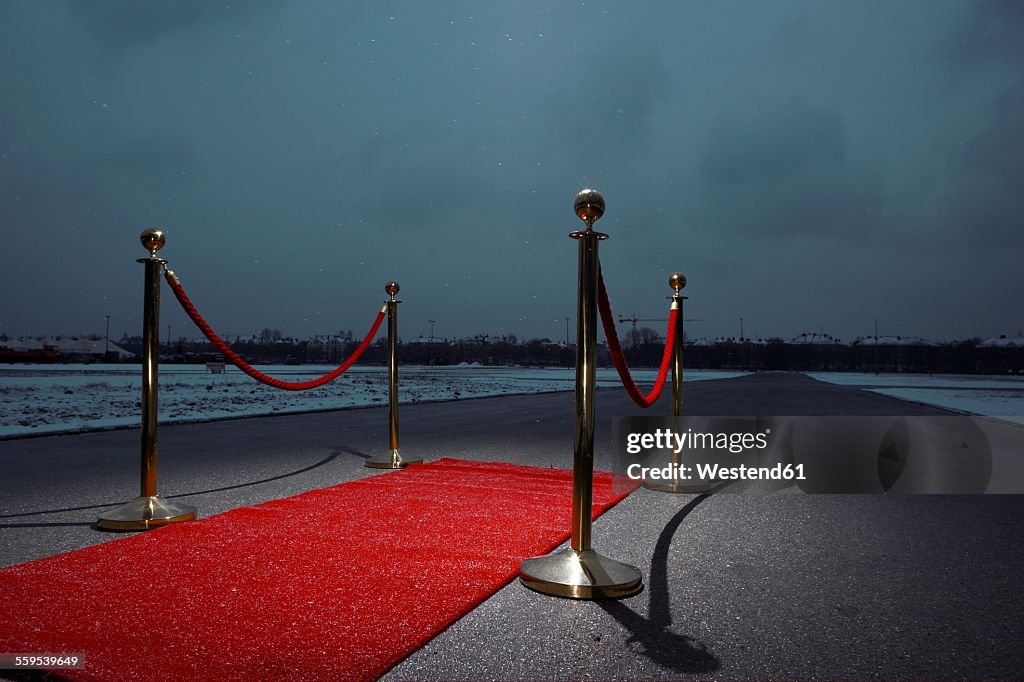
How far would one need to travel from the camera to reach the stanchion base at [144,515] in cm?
468

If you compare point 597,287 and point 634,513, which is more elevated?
point 597,287

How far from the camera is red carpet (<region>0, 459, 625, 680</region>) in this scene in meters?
2.60

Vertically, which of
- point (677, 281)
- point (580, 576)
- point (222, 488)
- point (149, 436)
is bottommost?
point (222, 488)

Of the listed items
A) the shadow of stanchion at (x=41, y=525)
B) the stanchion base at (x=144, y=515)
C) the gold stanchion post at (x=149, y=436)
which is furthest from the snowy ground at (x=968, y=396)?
the shadow of stanchion at (x=41, y=525)

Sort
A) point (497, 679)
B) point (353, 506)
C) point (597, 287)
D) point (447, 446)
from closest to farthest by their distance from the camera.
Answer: point (497, 679) → point (597, 287) → point (353, 506) → point (447, 446)

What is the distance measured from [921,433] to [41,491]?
40.2 ft

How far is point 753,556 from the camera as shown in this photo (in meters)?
4.14

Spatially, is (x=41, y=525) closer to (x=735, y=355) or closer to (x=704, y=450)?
(x=704, y=450)

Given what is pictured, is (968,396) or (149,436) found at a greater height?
(149,436)

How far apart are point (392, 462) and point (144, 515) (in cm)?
296

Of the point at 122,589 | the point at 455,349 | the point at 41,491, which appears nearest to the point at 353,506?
the point at 122,589

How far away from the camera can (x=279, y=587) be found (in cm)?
340

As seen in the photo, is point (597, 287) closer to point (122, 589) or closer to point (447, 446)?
point (122, 589)

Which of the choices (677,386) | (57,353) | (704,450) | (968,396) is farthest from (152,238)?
(57,353)
